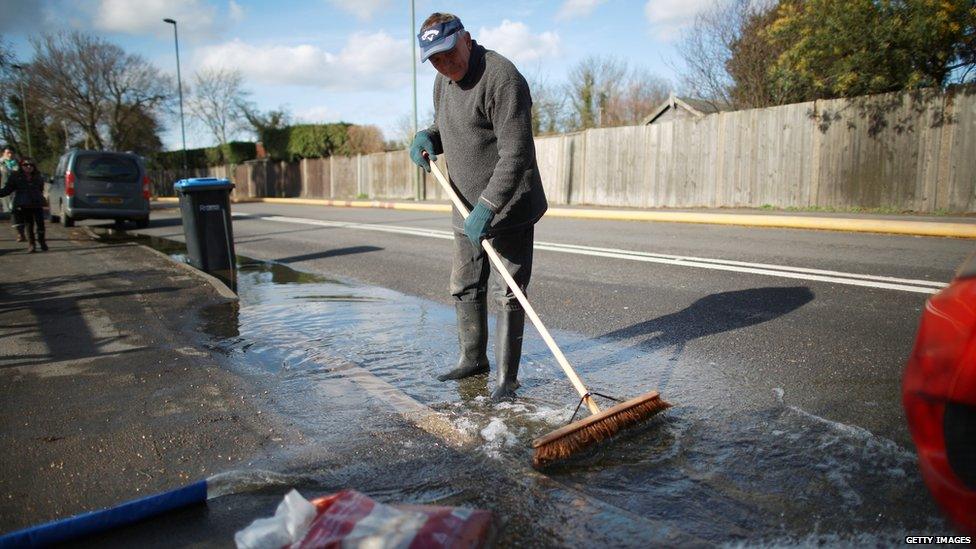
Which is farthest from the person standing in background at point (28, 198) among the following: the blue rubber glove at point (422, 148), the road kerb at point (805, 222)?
the road kerb at point (805, 222)

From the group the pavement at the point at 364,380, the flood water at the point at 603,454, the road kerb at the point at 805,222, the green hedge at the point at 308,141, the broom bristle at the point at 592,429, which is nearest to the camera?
the flood water at the point at 603,454

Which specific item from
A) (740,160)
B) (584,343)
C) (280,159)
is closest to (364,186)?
(280,159)

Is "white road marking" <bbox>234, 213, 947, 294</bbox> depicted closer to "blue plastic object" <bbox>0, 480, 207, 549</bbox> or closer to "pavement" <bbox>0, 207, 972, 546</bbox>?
"pavement" <bbox>0, 207, 972, 546</bbox>

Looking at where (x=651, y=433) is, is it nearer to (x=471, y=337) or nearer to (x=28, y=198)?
(x=471, y=337)

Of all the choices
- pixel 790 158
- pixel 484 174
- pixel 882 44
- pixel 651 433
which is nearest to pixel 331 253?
pixel 484 174

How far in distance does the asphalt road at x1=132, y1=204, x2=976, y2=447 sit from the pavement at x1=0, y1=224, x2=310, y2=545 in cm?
222

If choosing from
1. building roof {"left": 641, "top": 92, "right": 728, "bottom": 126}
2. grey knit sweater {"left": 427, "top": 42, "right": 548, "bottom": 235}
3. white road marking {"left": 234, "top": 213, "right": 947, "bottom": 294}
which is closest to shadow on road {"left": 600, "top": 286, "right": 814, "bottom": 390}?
white road marking {"left": 234, "top": 213, "right": 947, "bottom": 294}

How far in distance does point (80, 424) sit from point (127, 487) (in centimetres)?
82

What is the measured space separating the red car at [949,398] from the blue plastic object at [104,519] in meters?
2.14

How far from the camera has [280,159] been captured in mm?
36781

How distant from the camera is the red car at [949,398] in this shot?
1421 mm

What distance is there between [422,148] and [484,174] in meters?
0.62

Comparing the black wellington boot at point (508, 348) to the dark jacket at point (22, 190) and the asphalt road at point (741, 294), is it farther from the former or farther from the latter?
the dark jacket at point (22, 190)

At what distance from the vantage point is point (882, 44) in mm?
13141
